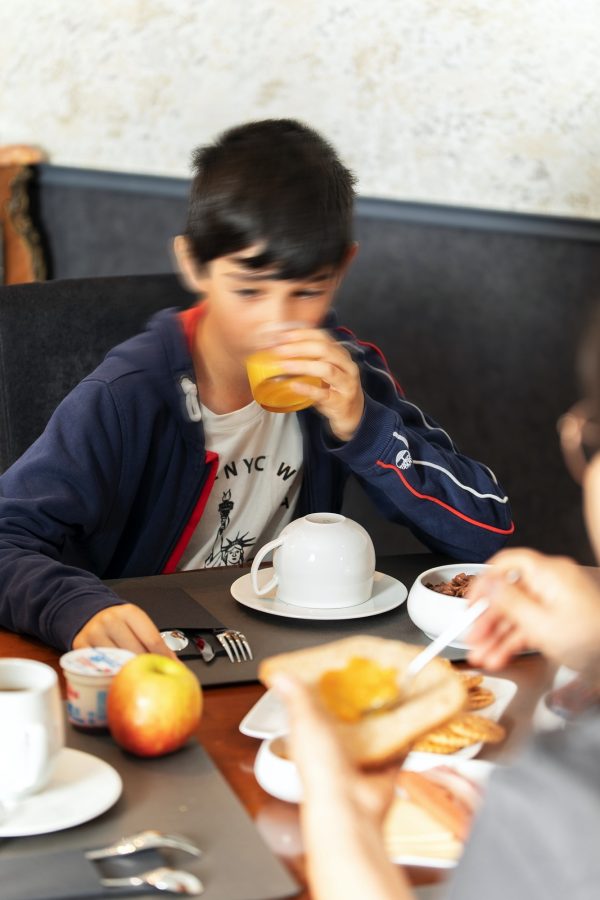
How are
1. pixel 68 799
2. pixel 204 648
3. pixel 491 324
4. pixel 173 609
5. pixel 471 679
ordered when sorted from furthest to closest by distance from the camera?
pixel 491 324 < pixel 173 609 < pixel 204 648 < pixel 471 679 < pixel 68 799

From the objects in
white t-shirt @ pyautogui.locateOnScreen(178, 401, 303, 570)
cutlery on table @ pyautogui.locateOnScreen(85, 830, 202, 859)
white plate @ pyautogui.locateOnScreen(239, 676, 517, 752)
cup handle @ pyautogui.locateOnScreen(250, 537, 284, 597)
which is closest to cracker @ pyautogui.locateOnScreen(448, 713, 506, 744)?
white plate @ pyautogui.locateOnScreen(239, 676, 517, 752)

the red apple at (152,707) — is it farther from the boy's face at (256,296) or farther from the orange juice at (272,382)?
the boy's face at (256,296)

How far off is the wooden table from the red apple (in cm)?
5

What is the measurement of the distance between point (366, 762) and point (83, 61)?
2965 mm

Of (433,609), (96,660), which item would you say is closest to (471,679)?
(433,609)

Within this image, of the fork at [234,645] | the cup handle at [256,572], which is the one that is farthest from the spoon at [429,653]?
the cup handle at [256,572]

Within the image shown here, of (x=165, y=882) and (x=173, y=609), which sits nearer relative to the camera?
(x=165, y=882)

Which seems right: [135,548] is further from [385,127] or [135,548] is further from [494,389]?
[385,127]

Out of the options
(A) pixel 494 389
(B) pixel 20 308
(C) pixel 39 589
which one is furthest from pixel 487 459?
(C) pixel 39 589

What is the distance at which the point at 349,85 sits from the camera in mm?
2742

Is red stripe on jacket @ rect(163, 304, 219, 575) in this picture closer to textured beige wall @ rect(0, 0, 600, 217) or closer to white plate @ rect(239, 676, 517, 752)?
white plate @ rect(239, 676, 517, 752)

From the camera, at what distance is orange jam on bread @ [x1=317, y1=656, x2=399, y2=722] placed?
0.81 m

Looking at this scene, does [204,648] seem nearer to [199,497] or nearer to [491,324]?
[199,497]

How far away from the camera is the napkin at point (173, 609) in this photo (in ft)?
4.12
